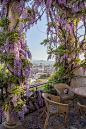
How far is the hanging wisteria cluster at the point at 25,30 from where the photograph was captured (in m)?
2.24

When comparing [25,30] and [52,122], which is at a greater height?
[25,30]

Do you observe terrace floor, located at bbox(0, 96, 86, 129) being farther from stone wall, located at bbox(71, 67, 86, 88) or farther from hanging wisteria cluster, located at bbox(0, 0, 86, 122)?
stone wall, located at bbox(71, 67, 86, 88)

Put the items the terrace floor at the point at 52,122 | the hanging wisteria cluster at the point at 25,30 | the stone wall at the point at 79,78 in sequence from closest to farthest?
1. the hanging wisteria cluster at the point at 25,30
2. the terrace floor at the point at 52,122
3. the stone wall at the point at 79,78

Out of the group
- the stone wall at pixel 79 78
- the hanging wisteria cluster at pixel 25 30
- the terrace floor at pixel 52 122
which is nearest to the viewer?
the hanging wisteria cluster at pixel 25 30

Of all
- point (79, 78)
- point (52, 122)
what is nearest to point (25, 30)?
point (52, 122)

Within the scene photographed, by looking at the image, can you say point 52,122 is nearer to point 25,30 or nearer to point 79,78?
point 25,30

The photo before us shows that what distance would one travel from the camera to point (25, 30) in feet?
10.2

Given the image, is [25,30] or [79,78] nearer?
[25,30]

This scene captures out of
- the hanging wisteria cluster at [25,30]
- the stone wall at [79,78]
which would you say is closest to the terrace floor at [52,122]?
the hanging wisteria cluster at [25,30]

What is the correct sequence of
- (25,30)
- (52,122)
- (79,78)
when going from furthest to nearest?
(79,78), (25,30), (52,122)

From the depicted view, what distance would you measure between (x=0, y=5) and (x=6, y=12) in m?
0.16

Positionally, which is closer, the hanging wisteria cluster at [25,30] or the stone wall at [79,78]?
the hanging wisteria cluster at [25,30]

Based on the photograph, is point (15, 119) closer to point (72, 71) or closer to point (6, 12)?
point (6, 12)

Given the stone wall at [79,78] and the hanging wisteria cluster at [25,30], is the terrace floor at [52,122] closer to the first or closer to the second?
the hanging wisteria cluster at [25,30]
